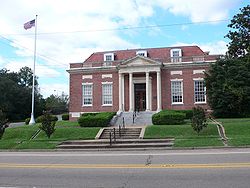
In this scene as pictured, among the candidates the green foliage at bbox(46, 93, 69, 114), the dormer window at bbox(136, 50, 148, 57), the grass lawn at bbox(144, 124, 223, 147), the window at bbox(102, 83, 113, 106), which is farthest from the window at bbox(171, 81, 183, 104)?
the green foliage at bbox(46, 93, 69, 114)

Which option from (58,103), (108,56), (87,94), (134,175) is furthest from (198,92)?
(58,103)

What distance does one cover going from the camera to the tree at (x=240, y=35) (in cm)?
3928

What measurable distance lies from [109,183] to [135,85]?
3370 cm

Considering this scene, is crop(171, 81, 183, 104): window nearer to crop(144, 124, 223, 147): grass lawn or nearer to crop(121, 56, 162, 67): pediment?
crop(121, 56, 162, 67): pediment

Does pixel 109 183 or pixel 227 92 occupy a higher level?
pixel 227 92

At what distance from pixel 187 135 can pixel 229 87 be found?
1095 centimetres

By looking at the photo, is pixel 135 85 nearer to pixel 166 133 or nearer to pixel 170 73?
pixel 170 73

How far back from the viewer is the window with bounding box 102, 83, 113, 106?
41.8 meters

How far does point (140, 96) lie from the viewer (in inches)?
1654

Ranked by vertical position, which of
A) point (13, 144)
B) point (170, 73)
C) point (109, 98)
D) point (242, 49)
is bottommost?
point (13, 144)

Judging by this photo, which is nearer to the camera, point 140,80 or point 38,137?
point 38,137

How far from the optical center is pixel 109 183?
28.0ft

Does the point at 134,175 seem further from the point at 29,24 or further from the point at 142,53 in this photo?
the point at 142,53

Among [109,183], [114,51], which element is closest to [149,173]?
Result: [109,183]
